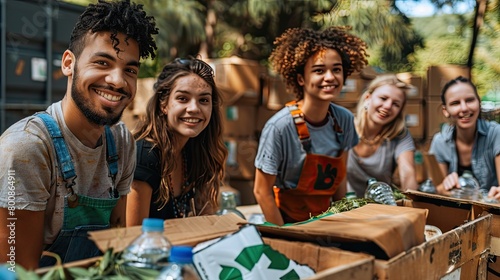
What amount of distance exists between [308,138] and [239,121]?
11.2 ft

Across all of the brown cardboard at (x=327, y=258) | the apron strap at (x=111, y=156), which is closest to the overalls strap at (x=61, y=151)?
the apron strap at (x=111, y=156)

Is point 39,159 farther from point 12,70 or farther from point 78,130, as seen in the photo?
point 12,70

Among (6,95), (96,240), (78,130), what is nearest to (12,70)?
(6,95)

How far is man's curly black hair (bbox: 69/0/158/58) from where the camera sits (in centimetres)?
185

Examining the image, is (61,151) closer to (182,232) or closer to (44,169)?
(44,169)

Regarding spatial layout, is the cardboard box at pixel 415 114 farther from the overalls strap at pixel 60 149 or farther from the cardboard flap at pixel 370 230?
the overalls strap at pixel 60 149

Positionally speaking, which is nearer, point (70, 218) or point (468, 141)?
point (70, 218)

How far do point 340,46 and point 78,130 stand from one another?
164 centimetres

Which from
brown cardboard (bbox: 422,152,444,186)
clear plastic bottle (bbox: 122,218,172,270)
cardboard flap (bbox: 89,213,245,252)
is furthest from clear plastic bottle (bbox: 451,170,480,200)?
clear plastic bottle (bbox: 122,218,172,270)

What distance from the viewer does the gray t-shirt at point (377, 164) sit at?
3.42m

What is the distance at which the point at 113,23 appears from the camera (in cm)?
185

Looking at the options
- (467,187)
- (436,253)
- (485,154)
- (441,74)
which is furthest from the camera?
(441,74)

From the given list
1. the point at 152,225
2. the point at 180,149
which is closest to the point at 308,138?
the point at 180,149

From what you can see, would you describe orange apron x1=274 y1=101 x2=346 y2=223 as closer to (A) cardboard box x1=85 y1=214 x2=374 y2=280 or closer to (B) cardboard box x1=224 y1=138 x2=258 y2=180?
(A) cardboard box x1=85 y1=214 x2=374 y2=280
